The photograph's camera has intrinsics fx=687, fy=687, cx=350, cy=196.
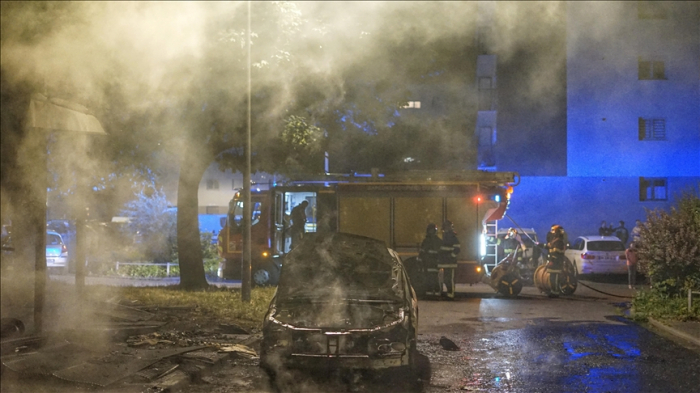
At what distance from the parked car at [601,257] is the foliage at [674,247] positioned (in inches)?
318

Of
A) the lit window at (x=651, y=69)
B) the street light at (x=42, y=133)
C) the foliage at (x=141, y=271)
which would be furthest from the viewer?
the foliage at (x=141, y=271)

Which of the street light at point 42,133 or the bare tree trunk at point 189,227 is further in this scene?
the bare tree trunk at point 189,227

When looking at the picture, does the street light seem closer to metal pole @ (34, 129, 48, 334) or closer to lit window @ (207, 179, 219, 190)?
metal pole @ (34, 129, 48, 334)

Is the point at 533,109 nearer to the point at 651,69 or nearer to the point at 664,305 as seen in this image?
the point at 651,69

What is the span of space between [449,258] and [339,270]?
6.78 meters

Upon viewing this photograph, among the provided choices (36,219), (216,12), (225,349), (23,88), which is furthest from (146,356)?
(216,12)

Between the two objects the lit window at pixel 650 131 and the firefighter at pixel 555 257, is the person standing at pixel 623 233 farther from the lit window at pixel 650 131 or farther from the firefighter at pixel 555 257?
the firefighter at pixel 555 257

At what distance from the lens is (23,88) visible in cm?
723

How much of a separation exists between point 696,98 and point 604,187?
15012 mm

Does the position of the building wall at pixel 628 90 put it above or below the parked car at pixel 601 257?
above

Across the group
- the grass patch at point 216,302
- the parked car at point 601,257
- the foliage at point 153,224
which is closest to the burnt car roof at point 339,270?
the grass patch at point 216,302

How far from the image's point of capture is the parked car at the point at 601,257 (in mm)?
19969

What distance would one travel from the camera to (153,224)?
1032 inches

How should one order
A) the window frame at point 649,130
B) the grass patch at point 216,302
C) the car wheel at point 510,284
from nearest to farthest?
the grass patch at point 216,302 < the window frame at point 649,130 < the car wheel at point 510,284
